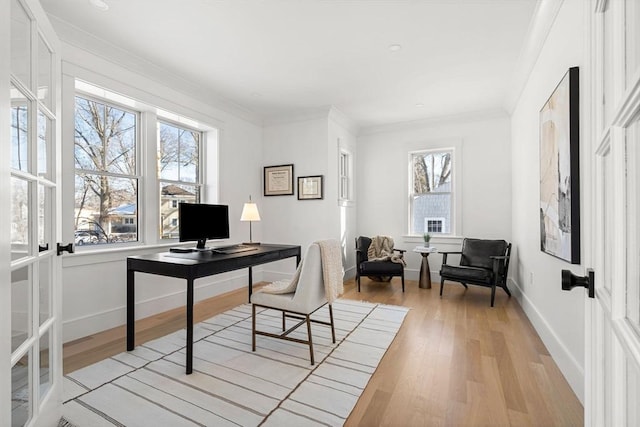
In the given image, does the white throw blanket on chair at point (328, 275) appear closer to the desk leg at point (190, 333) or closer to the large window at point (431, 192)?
the desk leg at point (190, 333)

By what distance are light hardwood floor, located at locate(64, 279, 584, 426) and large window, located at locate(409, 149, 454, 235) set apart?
5.46 feet

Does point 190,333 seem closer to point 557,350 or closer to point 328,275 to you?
point 328,275

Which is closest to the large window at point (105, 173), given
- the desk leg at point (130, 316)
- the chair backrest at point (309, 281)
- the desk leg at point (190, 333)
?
the desk leg at point (130, 316)

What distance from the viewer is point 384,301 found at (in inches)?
153

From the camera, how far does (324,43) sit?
2.73 metres

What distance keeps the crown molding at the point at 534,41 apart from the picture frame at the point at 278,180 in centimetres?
304

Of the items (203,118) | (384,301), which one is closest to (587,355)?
(384,301)

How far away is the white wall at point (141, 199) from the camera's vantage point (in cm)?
259

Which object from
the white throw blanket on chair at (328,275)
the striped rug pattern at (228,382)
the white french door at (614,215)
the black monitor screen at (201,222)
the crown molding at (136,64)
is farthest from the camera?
the black monitor screen at (201,222)

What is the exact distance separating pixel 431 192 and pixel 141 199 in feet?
13.7

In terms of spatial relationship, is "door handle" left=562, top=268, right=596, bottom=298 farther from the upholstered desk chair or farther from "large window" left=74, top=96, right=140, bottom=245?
"large window" left=74, top=96, right=140, bottom=245

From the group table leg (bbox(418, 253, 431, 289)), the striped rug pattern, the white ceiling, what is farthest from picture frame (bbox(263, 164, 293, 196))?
the striped rug pattern

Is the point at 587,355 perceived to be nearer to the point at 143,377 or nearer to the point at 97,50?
the point at 143,377

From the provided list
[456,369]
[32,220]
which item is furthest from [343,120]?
[32,220]
